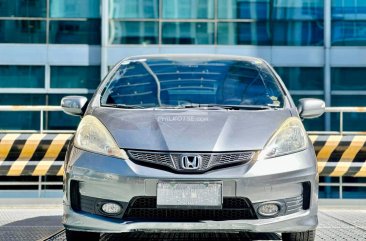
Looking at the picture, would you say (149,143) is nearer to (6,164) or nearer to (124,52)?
(6,164)

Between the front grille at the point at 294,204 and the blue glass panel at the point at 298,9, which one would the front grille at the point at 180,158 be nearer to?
the front grille at the point at 294,204

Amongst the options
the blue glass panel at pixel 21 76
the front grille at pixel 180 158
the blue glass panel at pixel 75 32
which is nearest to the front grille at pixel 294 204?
the front grille at pixel 180 158

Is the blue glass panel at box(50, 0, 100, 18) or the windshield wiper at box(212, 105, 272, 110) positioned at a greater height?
the blue glass panel at box(50, 0, 100, 18)

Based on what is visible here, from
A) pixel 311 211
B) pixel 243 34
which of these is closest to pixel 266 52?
pixel 243 34

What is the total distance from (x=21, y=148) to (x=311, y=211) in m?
4.76

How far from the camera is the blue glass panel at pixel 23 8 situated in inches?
829

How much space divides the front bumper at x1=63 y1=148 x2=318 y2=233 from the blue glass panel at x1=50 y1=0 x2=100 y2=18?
56.6ft

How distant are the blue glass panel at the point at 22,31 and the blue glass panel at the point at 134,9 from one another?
233cm

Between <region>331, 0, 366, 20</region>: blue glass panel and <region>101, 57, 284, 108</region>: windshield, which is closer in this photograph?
<region>101, 57, 284, 108</region>: windshield

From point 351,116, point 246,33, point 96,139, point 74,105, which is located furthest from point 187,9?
point 96,139

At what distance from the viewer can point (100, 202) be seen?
13.8ft

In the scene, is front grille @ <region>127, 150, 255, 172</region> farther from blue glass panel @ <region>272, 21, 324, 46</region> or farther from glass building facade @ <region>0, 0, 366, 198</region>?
blue glass panel @ <region>272, 21, 324, 46</region>

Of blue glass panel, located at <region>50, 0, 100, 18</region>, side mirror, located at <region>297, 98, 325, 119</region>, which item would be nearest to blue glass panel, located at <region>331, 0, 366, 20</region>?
blue glass panel, located at <region>50, 0, 100, 18</region>

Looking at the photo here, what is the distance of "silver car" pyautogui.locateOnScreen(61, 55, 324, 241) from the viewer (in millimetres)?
4094
